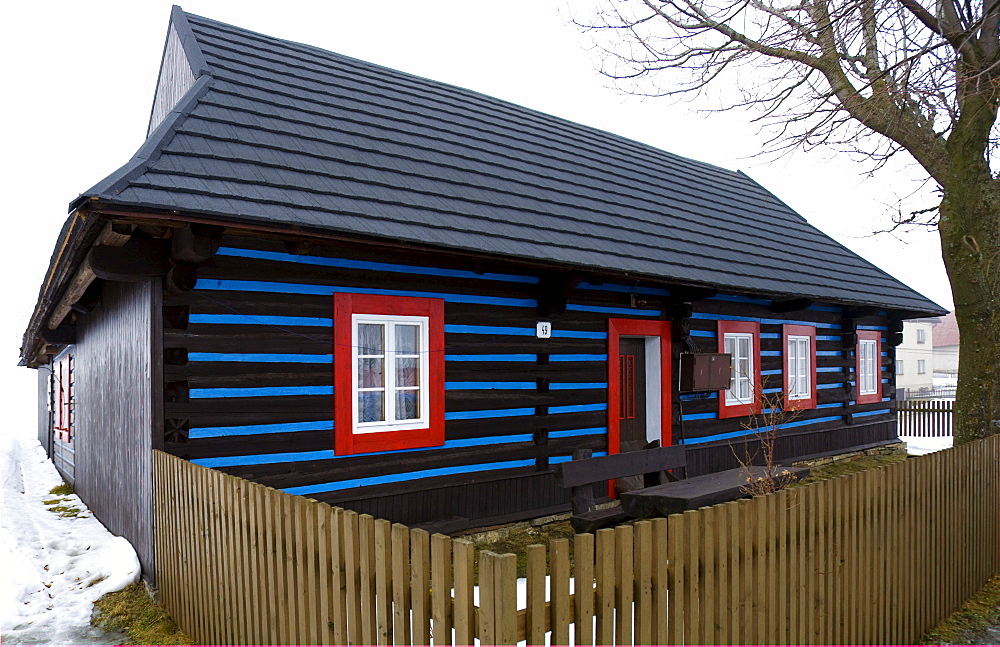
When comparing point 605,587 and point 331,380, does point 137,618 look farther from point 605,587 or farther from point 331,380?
point 605,587

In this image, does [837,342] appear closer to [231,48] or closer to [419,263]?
[419,263]

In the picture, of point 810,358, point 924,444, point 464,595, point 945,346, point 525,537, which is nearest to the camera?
point 464,595

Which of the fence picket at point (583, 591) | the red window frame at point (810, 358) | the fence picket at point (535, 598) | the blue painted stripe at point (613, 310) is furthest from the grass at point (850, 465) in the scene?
the fence picket at point (535, 598)

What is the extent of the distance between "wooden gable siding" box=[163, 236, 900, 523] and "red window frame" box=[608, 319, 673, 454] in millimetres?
142

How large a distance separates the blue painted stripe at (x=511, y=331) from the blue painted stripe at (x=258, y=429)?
1629 mm

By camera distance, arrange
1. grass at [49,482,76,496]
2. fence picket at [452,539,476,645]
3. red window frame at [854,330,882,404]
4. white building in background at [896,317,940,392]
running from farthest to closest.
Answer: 1. white building in background at [896,317,940,392]
2. red window frame at [854,330,882,404]
3. grass at [49,482,76,496]
4. fence picket at [452,539,476,645]

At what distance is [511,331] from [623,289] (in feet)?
6.43

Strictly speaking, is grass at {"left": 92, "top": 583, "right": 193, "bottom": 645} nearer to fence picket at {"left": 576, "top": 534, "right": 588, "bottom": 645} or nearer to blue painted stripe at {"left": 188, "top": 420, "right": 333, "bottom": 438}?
blue painted stripe at {"left": 188, "top": 420, "right": 333, "bottom": 438}

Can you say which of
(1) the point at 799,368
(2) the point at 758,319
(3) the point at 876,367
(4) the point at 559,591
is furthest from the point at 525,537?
(3) the point at 876,367

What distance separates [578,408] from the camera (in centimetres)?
821

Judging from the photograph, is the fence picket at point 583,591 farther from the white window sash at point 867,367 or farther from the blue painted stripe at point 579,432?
the white window sash at point 867,367

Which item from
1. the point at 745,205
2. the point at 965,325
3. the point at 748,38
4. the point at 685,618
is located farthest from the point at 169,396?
the point at 745,205

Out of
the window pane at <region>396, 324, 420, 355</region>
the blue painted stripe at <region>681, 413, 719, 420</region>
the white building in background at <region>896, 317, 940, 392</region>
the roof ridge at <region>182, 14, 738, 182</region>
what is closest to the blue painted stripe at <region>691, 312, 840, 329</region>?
the blue painted stripe at <region>681, 413, 719, 420</region>

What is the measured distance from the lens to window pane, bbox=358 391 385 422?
6.32 metres
